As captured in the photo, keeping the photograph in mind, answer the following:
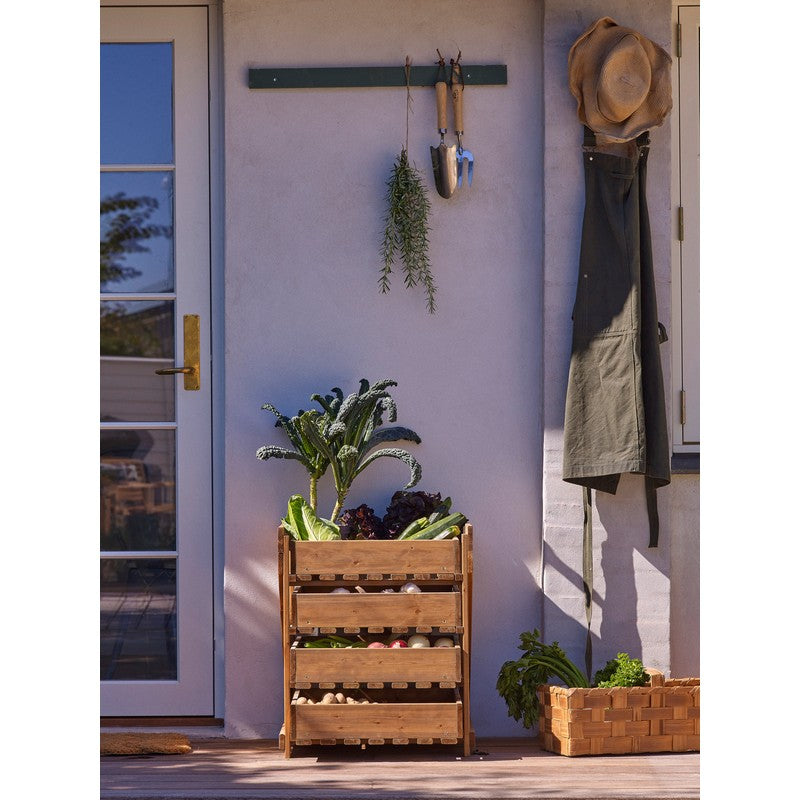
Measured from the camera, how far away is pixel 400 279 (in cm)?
403

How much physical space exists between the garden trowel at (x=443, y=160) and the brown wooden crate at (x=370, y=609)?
141 centimetres

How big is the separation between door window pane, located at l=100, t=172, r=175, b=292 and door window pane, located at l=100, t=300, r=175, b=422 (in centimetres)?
9

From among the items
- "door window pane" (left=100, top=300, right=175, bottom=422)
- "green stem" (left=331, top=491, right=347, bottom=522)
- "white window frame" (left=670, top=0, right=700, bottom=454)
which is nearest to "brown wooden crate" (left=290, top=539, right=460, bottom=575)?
"green stem" (left=331, top=491, right=347, bottom=522)

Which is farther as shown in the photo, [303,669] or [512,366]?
[512,366]

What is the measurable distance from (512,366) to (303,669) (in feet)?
4.20

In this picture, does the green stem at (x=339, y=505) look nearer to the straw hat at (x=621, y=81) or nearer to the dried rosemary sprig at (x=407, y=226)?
the dried rosemary sprig at (x=407, y=226)

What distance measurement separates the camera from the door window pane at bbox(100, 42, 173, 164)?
4152mm

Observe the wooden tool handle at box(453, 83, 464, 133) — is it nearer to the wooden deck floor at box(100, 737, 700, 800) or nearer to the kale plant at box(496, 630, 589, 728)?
the kale plant at box(496, 630, 589, 728)

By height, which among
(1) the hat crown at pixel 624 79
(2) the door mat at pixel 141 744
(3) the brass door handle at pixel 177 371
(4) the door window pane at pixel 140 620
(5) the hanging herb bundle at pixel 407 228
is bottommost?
(2) the door mat at pixel 141 744

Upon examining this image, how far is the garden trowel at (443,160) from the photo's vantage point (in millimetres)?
3961

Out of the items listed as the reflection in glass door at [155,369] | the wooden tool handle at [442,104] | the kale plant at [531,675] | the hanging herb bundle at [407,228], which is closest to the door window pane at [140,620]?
the reflection in glass door at [155,369]
